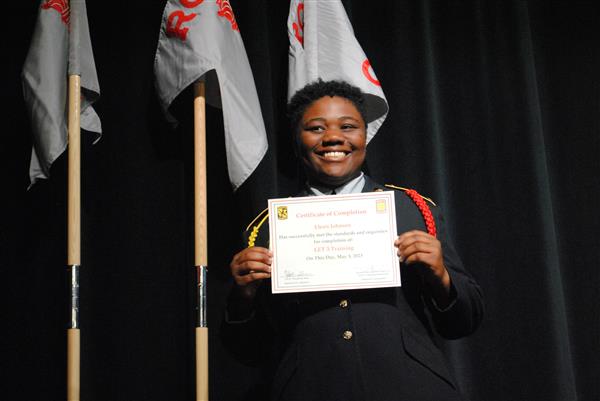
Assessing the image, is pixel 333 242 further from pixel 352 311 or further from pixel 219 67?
pixel 219 67

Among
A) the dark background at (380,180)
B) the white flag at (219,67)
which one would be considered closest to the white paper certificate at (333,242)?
the white flag at (219,67)

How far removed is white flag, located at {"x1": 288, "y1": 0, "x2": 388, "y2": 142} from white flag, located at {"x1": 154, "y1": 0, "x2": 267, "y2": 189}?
0.55 feet

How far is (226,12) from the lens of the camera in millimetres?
2244

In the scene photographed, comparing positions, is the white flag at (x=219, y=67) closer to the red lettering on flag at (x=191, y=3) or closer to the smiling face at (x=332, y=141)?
the red lettering on flag at (x=191, y=3)

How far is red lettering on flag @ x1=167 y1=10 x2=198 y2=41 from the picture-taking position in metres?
2.20

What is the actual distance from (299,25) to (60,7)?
766 millimetres

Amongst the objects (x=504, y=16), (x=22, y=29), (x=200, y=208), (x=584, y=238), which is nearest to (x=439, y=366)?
(x=200, y=208)

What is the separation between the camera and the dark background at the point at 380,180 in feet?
7.48

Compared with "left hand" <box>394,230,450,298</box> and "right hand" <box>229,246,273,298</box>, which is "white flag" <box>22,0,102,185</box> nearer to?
"right hand" <box>229,246,273,298</box>

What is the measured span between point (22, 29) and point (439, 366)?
6.02 ft

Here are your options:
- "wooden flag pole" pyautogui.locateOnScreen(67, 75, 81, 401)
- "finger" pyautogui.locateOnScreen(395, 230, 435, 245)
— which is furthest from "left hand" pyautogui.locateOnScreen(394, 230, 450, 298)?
"wooden flag pole" pyautogui.locateOnScreen(67, 75, 81, 401)

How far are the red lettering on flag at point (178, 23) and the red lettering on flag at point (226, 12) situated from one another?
3.3 inches

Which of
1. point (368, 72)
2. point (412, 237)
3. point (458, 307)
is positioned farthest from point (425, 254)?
point (368, 72)

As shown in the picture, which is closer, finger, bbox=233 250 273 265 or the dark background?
finger, bbox=233 250 273 265
